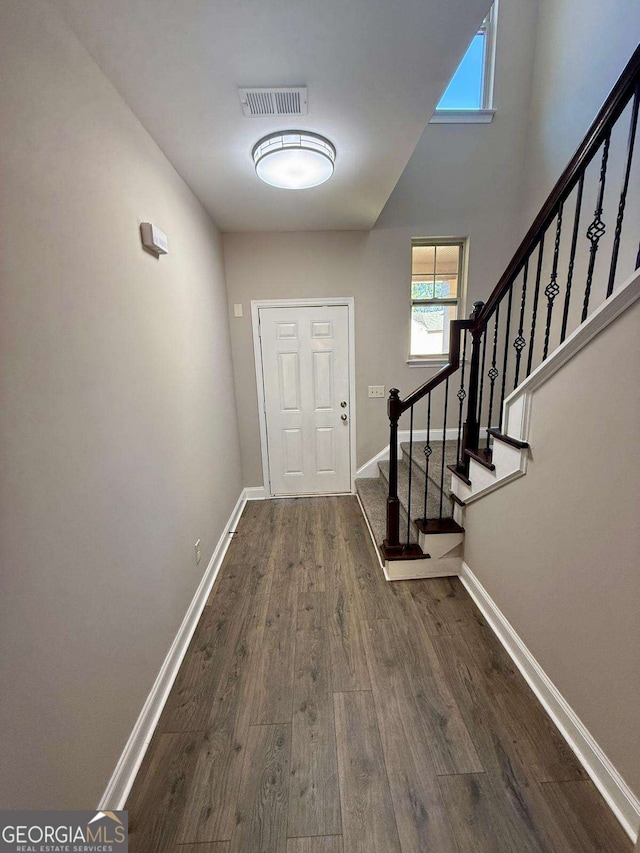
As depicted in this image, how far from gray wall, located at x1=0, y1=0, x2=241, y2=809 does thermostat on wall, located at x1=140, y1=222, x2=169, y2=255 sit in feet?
0.20

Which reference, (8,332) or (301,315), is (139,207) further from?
(301,315)

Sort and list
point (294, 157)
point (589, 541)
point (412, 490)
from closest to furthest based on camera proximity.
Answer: point (589, 541), point (294, 157), point (412, 490)

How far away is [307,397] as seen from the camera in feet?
11.4

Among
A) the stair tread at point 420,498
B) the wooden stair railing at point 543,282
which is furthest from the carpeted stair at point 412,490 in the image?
the wooden stair railing at point 543,282

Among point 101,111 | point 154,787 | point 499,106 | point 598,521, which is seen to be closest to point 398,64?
point 101,111

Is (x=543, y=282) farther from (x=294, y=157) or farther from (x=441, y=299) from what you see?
(x=294, y=157)

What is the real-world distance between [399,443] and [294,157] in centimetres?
258

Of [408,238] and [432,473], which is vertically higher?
[408,238]

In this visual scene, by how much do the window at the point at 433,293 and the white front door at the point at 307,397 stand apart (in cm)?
74

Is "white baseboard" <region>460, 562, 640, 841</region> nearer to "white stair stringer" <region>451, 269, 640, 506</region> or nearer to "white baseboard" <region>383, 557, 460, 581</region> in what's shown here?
"white baseboard" <region>383, 557, 460, 581</region>

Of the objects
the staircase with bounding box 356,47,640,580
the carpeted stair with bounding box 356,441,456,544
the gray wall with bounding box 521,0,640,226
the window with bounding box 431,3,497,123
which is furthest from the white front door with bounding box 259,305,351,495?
the gray wall with bounding box 521,0,640,226

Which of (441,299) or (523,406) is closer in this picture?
(523,406)

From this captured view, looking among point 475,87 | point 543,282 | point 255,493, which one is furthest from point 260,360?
point 475,87

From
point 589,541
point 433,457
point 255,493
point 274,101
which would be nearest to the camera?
point 589,541
